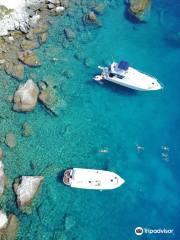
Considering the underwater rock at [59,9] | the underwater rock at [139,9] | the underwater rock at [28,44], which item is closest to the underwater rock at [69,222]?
the underwater rock at [28,44]

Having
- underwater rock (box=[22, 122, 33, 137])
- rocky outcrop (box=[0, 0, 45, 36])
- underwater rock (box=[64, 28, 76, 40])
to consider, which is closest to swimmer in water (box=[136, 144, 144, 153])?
underwater rock (box=[22, 122, 33, 137])

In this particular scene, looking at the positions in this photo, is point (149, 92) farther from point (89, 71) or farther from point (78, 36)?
point (78, 36)

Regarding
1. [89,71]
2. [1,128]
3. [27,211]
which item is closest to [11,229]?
[27,211]

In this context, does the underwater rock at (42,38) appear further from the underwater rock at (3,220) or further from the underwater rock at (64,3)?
the underwater rock at (3,220)

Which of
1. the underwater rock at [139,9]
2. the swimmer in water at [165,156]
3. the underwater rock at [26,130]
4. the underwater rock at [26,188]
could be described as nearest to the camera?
the underwater rock at [26,188]

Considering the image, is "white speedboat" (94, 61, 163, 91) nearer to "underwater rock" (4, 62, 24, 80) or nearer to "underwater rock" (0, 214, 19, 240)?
"underwater rock" (4, 62, 24, 80)
